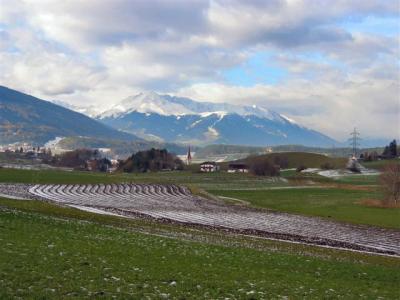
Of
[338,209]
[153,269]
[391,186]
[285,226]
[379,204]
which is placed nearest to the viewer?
[153,269]

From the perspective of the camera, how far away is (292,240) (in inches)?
2122

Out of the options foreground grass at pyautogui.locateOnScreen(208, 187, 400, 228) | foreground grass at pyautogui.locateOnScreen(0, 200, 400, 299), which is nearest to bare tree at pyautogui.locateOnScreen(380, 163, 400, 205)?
foreground grass at pyautogui.locateOnScreen(208, 187, 400, 228)

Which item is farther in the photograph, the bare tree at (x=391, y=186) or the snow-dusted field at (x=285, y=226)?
the bare tree at (x=391, y=186)

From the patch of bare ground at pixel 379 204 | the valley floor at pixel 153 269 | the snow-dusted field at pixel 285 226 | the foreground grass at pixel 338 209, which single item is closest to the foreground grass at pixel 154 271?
the valley floor at pixel 153 269

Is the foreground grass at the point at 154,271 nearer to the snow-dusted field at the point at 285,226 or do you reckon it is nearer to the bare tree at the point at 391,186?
the snow-dusted field at the point at 285,226

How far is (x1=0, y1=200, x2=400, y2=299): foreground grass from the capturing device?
789 inches

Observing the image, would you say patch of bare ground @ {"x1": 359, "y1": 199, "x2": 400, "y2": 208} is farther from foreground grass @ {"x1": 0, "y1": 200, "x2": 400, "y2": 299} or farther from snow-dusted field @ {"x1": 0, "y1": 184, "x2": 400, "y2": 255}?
foreground grass @ {"x1": 0, "y1": 200, "x2": 400, "y2": 299}

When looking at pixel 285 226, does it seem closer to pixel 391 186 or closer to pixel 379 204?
pixel 379 204

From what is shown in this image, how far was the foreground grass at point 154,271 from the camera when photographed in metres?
20.0

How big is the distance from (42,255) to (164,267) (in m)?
5.51

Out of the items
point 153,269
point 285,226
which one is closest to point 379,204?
point 285,226

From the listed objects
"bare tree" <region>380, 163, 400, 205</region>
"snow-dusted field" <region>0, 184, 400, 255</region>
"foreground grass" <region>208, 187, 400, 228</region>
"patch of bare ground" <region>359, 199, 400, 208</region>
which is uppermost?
"bare tree" <region>380, 163, 400, 205</region>

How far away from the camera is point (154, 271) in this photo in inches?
974

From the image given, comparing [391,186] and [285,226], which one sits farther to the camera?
[391,186]
